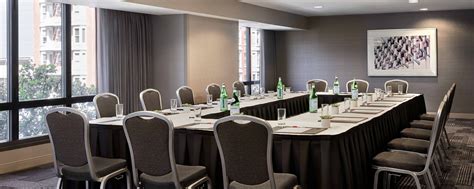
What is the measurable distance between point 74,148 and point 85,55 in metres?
3.68

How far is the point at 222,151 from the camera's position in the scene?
3.16 metres

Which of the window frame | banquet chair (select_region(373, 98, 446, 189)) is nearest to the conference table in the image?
banquet chair (select_region(373, 98, 446, 189))

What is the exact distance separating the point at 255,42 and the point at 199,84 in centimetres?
380

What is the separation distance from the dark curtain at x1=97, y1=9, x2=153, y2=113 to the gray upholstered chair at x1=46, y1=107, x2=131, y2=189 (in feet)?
11.6

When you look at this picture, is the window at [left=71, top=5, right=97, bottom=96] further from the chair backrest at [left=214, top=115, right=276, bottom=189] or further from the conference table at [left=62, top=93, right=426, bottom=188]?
the chair backrest at [left=214, top=115, right=276, bottom=189]

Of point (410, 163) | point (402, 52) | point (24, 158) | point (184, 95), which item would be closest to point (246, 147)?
point (410, 163)

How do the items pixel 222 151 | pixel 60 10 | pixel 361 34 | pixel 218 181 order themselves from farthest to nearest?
1. pixel 361 34
2. pixel 60 10
3. pixel 218 181
4. pixel 222 151

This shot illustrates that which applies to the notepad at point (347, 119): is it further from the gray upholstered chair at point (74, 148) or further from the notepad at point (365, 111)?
the gray upholstered chair at point (74, 148)

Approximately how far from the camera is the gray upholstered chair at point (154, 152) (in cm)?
322

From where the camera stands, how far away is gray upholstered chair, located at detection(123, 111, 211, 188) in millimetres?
3217

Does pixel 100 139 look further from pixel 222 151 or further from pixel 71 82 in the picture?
pixel 71 82

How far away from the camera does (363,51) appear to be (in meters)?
11.3

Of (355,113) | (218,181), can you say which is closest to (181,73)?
(355,113)

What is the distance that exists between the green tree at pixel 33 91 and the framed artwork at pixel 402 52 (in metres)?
7.09
